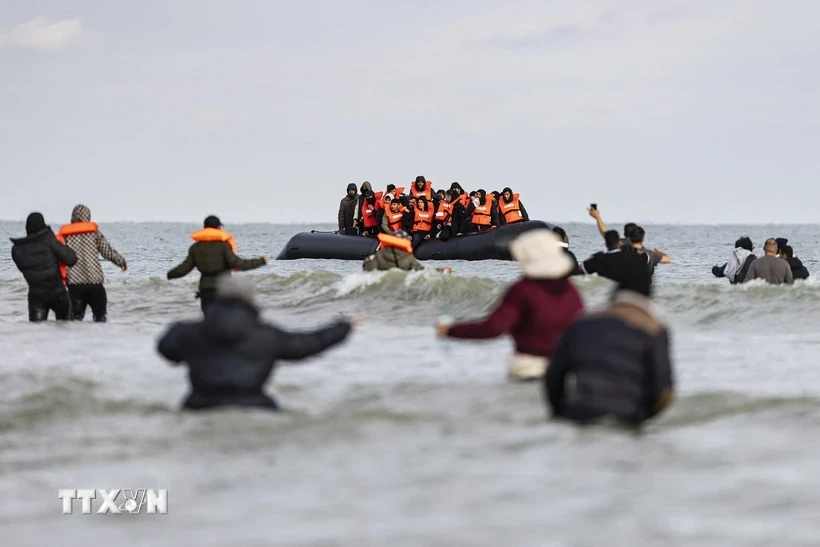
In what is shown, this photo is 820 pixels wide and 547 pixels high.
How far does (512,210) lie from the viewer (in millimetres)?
27609

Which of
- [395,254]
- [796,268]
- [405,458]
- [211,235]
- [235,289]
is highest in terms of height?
[211,235]

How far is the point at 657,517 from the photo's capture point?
197 inches

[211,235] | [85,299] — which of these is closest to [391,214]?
[85,299]

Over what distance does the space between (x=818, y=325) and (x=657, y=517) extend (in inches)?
Result: 433

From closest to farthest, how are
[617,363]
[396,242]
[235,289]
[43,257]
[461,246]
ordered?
[617,363] → [235,289] → [43,257] → [396,242] → [461,246]

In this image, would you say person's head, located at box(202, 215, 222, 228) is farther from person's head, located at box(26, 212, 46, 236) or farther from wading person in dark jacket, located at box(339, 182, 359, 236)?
wading person in dark jacket, located at box(339, 182, 359, 236)

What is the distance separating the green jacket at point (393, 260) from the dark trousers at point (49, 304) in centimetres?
395

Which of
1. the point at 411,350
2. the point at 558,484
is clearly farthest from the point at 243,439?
the point at 411,350

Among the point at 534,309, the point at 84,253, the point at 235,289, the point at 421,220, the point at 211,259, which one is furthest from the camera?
the point at 421,220

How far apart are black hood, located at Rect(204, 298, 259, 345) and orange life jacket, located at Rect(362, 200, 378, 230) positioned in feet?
65.6

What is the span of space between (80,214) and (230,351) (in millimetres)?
7353

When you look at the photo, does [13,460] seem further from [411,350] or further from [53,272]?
[53,272]

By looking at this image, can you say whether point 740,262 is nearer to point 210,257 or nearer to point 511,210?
point 210,257

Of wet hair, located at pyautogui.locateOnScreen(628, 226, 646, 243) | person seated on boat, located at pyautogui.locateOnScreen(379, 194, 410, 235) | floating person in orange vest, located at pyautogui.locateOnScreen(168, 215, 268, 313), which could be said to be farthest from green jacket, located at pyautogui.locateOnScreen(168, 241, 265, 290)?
person seated on boat, located at pyautogui.locateOnScreen(379, 194, 410, 235)
